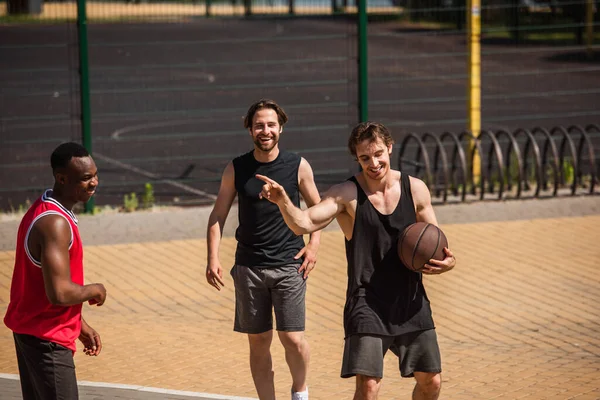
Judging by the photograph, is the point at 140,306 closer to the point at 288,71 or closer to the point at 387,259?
the point at 387,259

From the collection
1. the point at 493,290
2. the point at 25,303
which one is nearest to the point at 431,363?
the point at 25,303

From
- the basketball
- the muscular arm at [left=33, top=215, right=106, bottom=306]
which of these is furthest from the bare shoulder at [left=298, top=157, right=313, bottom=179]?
the muscular arm at [left=33, top=215, right=106, bottom=306]

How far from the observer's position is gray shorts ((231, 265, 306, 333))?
7.23 m

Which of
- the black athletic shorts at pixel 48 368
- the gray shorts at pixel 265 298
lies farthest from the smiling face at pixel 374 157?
the black athletic shorts at pixel 48 368

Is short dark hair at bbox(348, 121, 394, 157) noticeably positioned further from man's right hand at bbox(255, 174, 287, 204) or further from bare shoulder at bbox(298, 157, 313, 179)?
bare shoulder at bbox(298, 157, 313, 179)

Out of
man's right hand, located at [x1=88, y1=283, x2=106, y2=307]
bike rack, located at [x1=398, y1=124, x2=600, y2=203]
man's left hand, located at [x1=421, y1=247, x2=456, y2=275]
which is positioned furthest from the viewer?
bike rack, located at [x1=398, y1=124, x2=600, y2=203]

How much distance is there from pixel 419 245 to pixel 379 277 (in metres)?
0.35

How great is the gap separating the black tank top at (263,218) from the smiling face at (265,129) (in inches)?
6.9

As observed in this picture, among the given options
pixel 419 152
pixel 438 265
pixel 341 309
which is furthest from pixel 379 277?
pixel 419 152

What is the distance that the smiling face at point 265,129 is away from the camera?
7.18m

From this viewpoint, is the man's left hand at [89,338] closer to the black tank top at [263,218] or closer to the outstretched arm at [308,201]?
the black tank top at [263,218]

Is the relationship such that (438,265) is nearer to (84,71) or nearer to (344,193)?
(344,193)

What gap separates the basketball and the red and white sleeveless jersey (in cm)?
177

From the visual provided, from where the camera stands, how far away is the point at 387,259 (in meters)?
6.29
